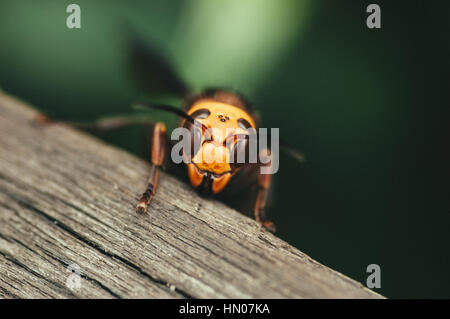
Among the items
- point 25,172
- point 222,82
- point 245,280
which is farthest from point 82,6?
point 245,280

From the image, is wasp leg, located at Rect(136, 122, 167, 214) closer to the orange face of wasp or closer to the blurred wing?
the orange face of wasp

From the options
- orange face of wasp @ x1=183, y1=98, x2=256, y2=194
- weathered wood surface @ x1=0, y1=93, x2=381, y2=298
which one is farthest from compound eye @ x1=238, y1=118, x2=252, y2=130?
weathered wood surface @ x1=0, y1=93, x2=381, y2=298

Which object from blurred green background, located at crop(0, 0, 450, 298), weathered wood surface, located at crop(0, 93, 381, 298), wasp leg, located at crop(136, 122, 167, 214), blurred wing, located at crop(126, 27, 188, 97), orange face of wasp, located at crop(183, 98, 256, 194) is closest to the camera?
weathered wood surface, located at crop(0, 93, 381, 298)

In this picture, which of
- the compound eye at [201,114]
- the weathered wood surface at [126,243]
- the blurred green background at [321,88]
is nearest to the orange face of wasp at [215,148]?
the compound eye at [201,114]

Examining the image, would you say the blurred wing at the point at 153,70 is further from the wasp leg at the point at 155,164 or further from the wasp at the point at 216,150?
the wasp leg at the point at 155,164

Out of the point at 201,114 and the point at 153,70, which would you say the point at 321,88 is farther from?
the point at 201,114
